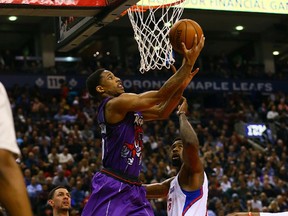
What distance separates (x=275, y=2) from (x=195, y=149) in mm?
8663

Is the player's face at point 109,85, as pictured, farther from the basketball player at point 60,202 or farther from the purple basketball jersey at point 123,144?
the basketball player at point 60,202

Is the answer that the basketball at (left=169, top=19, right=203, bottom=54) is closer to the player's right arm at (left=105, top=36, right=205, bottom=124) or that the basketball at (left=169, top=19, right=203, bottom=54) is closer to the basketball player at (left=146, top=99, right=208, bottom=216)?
the player's right arm at (left=105, top=36, right=205, bottom=124)

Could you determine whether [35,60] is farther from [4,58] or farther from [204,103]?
[204,103]

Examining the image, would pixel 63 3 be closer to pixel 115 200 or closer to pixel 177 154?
pixel 177 154

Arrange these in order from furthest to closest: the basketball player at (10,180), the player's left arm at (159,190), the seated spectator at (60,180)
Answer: the seated spectator at (60,180), the player's left arm at (159,190), the basketball player at (10,180)

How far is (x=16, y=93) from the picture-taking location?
60.2 feet

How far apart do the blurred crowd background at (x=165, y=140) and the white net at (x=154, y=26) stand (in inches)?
119

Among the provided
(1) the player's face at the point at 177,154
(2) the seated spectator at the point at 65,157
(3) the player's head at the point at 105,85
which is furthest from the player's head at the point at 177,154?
(2) the seated spectator at the point at 65,157

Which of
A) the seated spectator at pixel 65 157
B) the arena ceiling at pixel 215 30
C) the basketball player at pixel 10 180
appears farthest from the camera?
the arena ceiling at pixel 215 30

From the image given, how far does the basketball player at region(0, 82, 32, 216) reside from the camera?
2.05 m

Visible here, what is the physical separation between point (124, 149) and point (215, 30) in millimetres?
19858

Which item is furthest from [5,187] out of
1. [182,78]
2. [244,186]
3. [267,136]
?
[267,136]

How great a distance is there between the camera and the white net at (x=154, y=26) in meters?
7.87

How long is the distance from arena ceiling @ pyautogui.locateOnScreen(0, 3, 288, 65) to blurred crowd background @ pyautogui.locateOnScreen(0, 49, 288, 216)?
1.19 m
